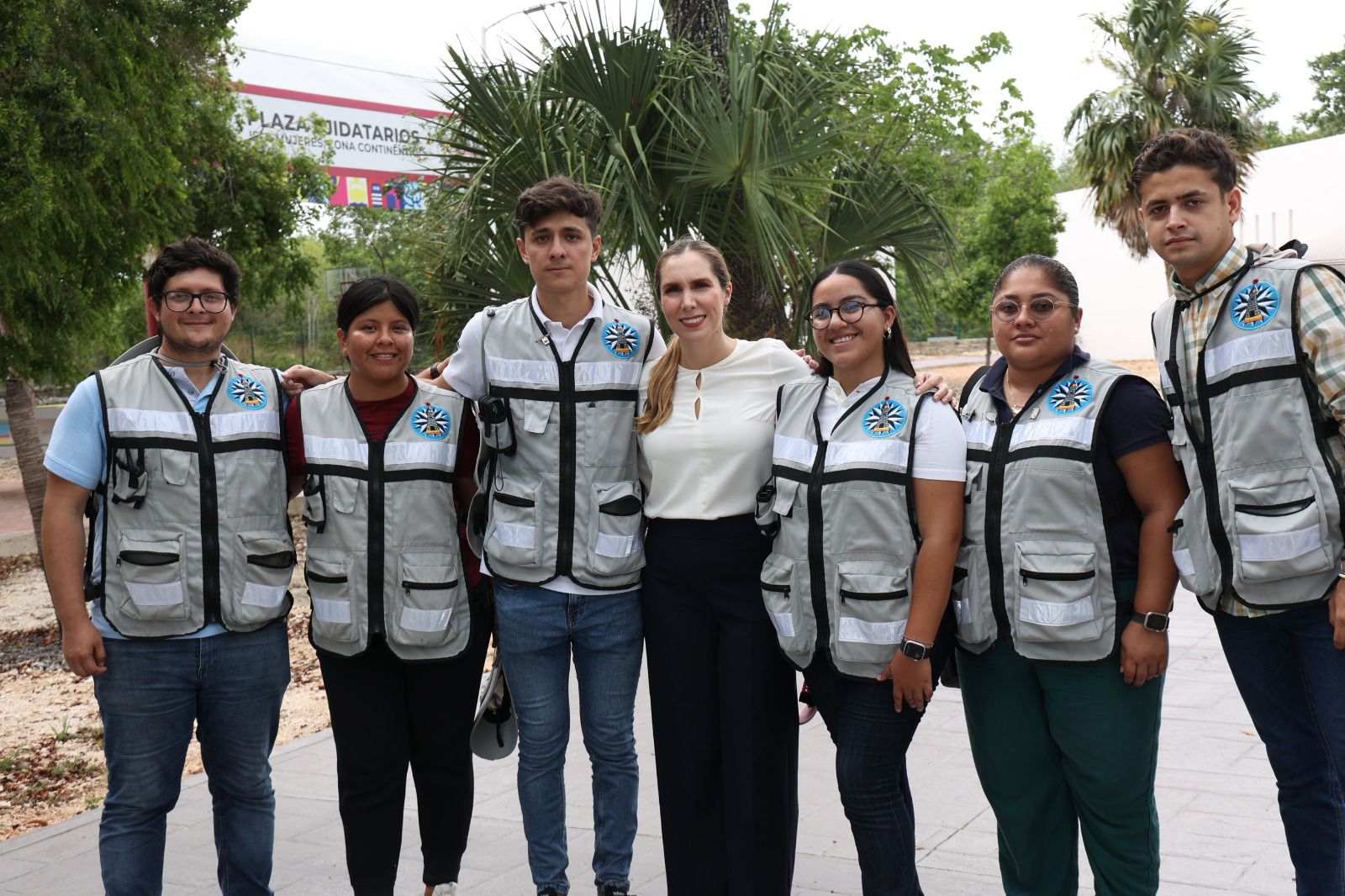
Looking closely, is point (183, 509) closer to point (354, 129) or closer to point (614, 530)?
point (614, 530)

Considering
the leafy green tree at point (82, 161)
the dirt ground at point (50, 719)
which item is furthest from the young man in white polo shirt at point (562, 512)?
the leafy green tree at point (82, 161)

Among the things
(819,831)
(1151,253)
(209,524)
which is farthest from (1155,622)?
(1151,253)

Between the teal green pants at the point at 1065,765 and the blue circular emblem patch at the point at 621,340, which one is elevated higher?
the blue circular emblem patch at the point at 621,340

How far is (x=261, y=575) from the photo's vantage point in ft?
10.8

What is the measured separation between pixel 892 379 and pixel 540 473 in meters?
1.03

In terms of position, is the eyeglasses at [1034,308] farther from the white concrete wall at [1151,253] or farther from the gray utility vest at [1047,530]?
the white concrete wall at [1151,253]

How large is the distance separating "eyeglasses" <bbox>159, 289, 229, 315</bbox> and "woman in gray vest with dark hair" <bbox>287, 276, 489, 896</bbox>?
0.34 meters

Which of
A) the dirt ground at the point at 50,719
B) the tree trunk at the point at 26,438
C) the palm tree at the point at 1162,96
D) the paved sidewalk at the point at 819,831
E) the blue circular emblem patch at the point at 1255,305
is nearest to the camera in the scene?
the blue circular emblem patch at the point at 1255,305

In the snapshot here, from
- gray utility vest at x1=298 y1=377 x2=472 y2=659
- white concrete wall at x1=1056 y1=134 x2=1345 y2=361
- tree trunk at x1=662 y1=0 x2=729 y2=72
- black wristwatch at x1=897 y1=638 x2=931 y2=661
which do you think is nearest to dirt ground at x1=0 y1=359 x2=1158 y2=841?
gray utility vest at x1=298 y1=377 x2=472 y2=659

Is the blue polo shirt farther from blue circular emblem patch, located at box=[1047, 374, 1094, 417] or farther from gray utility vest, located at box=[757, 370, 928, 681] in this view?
blue circular emblem patch, located at box=[1047, 374, 1094, 417]

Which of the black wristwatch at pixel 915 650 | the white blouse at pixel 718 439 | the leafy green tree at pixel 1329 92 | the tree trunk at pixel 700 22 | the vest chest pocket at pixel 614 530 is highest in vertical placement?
the leafy green tree at pixel 1329 92

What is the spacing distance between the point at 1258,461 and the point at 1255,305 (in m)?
0.37

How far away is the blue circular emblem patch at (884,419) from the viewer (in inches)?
121

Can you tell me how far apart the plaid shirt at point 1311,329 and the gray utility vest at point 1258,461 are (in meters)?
0.02
